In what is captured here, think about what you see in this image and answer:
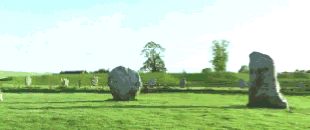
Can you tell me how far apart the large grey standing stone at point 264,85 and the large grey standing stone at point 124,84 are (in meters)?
8.97

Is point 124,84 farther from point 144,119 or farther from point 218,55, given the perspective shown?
point 218,55

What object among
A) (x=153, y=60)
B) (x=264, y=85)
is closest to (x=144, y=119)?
(x=264, y=85)

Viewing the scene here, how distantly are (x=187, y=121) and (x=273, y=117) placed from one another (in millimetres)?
6100

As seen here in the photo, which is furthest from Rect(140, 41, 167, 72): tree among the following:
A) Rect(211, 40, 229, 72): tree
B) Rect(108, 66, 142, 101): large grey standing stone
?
Rect(108, 66, 142, 101): large grey standing stone

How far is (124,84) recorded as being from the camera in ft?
139

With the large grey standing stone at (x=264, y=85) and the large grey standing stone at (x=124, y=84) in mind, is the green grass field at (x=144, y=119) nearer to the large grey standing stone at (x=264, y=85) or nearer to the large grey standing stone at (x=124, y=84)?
the large grey standing stone at (x=264, y=85)

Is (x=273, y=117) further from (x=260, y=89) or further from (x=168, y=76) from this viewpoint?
(x=168, y=76)

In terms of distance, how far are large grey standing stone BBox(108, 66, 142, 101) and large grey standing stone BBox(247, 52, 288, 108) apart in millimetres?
8970

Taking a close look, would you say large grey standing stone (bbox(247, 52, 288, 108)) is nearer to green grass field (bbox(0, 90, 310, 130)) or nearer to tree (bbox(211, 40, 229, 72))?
green grass field (bbox(0, 90, 310, 130))

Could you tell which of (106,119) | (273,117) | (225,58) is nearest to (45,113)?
(106,119)

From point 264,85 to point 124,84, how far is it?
416 inches

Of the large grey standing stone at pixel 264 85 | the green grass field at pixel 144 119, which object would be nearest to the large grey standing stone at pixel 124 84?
the green grass field at pixel 144 119

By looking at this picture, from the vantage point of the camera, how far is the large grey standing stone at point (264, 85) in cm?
3791

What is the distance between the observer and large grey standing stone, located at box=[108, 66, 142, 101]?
41.8 metres
